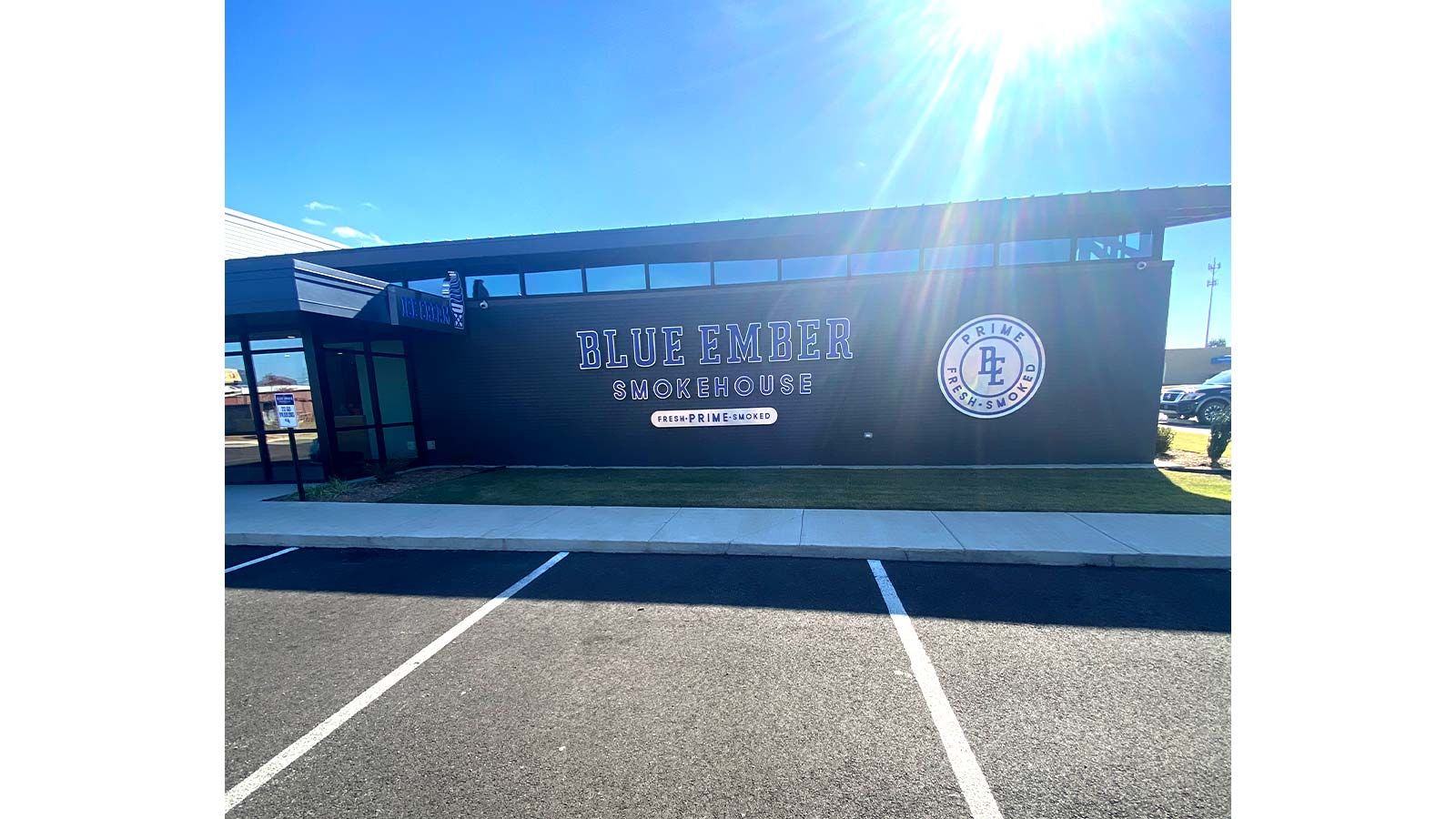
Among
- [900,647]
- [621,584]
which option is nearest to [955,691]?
[900,647]

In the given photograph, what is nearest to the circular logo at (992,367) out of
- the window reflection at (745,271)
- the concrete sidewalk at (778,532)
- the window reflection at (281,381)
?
the concrete sidewalk at (778,532)

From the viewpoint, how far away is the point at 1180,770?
2254 millimetres

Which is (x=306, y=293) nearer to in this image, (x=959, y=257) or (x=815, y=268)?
(x=815, y=268)

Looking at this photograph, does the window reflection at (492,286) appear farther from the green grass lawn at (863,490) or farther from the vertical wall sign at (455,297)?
the green grass lawn at (863,490)

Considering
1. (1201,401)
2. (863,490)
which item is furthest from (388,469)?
(1201,401)

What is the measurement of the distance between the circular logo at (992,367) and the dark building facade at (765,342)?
40 millimetres

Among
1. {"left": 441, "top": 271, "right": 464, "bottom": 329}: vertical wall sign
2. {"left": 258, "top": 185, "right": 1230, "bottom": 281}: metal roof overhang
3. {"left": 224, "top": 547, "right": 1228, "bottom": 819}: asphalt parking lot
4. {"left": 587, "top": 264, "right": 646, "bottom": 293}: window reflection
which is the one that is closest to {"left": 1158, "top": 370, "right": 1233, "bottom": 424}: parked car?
{"left": 258, "top": 185, "right": 1230, "bottom": 281}: metal roof overhang

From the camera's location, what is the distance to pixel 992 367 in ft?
30.7

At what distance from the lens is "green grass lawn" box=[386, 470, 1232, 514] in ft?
21.7

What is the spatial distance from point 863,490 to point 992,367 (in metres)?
4.41

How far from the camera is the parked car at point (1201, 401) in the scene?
15.1m

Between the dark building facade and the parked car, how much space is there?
8957mm

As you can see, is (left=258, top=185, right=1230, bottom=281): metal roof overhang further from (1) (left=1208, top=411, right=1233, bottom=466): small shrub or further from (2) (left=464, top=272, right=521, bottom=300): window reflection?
(1) (left=1208, top=411, right=1233, bottom=466): small shrub
